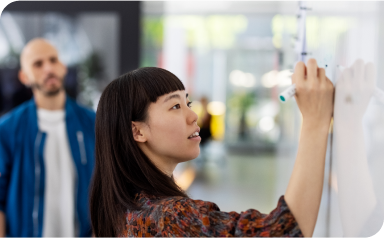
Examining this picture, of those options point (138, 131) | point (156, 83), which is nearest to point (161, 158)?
point (138, 131)

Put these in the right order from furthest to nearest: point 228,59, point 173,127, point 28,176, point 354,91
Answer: point 228,59 < point 28,176 < point 173,127 < point 354,91

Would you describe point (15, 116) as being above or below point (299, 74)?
below

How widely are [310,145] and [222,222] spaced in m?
0.29

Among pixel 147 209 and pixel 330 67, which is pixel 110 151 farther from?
pixel 330 67

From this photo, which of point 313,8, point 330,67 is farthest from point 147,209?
point 313,8

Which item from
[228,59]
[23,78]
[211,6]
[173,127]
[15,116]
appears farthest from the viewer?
[228,59]

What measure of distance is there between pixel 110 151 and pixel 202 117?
7.04m

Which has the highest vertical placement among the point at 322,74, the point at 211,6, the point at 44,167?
the point at 211,6

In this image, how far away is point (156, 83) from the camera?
115cm

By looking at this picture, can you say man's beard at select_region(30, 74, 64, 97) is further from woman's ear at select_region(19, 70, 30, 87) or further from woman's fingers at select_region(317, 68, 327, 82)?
woman's fingers at select_region(317, 68, 327, 82)

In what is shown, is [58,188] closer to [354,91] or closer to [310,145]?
[310,145]

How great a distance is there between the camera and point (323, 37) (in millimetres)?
1113

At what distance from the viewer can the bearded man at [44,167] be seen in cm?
225

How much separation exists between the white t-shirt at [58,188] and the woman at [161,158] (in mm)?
1110
